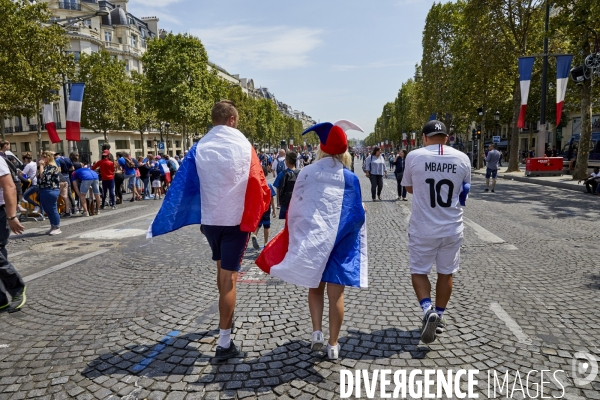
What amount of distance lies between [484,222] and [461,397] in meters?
7.31

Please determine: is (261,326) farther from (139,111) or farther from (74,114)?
(139,111)

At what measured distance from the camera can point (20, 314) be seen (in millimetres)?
4207

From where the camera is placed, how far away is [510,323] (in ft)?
12.2

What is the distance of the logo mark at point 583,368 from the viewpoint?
281cm

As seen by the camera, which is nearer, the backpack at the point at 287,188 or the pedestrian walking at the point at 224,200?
the pedestrian walking at the point at 224,200

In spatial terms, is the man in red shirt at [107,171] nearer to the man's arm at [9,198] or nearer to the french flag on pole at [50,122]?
the french flag on pole at [50,122]

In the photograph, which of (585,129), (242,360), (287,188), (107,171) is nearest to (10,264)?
(242,360)

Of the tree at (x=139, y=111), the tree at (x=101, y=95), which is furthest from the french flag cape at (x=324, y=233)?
the tree at (x=139, y=111)

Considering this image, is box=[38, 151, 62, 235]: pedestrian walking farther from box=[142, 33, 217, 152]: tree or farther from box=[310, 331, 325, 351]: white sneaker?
box=[142, 33, 217, 152]: tree

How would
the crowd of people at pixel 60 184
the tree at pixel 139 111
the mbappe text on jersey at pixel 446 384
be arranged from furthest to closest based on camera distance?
the tree at pixel 139 111, the crowd of people at pixel 60 184, the mbappe text on jersey at pixel 446 384

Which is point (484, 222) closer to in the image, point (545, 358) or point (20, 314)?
point (545, 358)

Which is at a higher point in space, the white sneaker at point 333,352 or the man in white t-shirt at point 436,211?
the man in white t-shirt at point 436,211

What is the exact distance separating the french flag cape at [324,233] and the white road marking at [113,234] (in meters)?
6.17

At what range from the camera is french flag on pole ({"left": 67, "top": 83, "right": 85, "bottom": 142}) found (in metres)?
15.0
